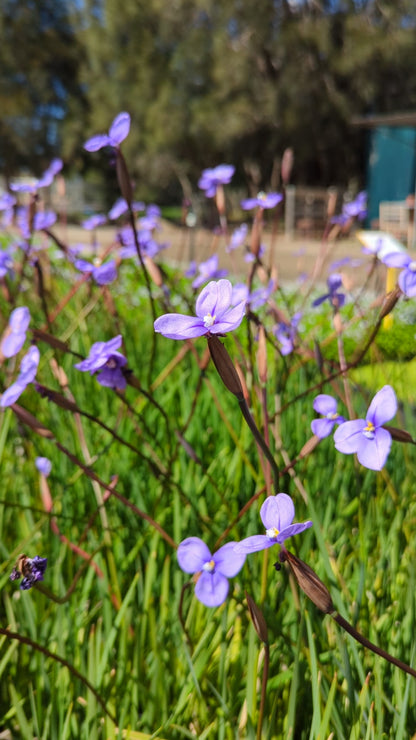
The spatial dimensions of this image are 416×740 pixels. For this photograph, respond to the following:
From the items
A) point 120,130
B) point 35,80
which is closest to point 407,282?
point 120,130

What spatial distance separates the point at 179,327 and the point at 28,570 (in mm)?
335

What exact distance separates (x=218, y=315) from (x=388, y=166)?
17685mm

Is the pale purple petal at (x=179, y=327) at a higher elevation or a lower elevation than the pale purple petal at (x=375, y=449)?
higher

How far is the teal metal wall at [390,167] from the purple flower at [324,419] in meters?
16.6

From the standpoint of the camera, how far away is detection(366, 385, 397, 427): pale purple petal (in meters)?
0.66

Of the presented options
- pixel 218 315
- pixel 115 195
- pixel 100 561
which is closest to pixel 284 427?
pixel 100 561

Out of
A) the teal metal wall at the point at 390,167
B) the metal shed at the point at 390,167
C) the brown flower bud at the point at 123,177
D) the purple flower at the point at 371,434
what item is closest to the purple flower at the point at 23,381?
the brown flower bud at the point at 123,177

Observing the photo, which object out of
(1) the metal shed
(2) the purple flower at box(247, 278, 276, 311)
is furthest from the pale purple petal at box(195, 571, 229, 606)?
(1) the metal shed

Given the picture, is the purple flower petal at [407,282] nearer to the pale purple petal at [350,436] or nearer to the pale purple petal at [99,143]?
the pale purple petal at [350,436]

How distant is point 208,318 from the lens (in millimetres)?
585

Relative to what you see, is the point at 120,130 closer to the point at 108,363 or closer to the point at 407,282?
the point at 108,363

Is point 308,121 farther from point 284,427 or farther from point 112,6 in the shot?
point 284,427

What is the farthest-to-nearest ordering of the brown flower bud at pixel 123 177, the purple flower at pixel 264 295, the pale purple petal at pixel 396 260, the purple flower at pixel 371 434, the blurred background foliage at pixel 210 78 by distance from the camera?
the blurred background foliage at pixel 210 78, the purple flower at pixel 264 295, the brown flower bud at pixel 123 177, the pale purple petal at pixel 396 260, the purple flower at pixel 371 434

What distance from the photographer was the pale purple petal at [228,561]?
0.70 m
